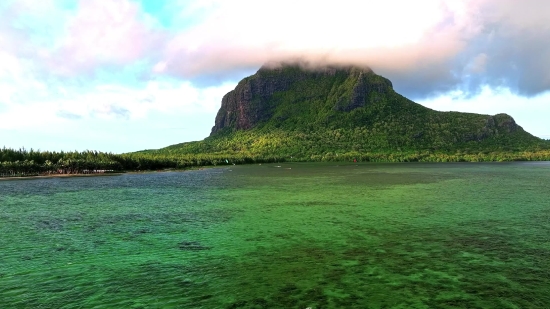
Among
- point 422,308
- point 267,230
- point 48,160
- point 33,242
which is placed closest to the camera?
point 422,308

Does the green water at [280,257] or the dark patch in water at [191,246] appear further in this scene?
the dark patch in water at [191,246]

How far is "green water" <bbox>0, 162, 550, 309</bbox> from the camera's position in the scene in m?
20.5

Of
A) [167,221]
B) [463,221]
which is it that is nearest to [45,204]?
[167,221]

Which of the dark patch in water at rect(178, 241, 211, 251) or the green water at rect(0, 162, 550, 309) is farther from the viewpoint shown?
the dark patch in water at rect(178, 241, 211, 251)

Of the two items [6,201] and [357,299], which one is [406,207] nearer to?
[357,299]

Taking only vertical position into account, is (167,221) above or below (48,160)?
below

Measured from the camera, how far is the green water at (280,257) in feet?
67.3

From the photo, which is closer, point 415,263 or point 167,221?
point 415,263

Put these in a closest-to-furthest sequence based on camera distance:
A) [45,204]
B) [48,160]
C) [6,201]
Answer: [45,204], [6,201], [48,160]

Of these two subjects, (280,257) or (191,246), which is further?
(191,246)

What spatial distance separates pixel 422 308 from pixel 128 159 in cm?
18572

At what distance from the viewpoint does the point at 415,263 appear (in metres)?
26.5

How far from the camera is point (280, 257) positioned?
93.9ft

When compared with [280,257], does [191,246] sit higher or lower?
higher
